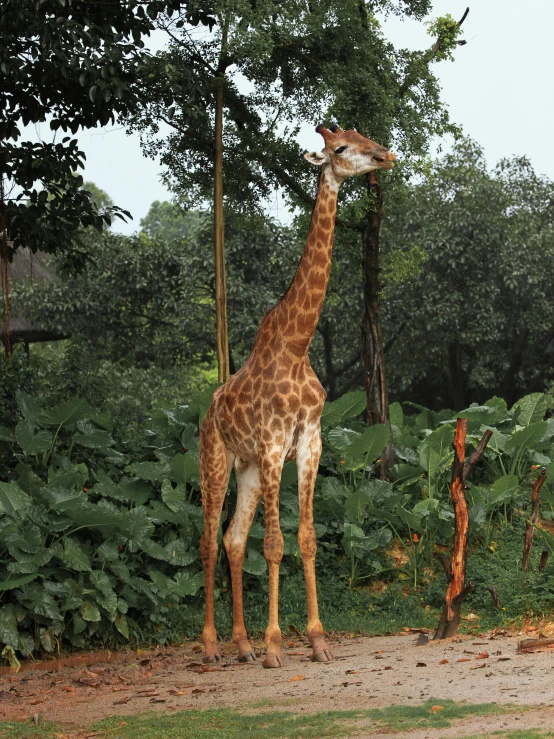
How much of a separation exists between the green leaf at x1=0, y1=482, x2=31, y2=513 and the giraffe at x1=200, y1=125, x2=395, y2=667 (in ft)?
4.66

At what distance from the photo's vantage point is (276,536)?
6590 millimetres

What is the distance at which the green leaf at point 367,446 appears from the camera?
9180 mm

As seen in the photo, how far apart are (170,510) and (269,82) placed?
5.23m

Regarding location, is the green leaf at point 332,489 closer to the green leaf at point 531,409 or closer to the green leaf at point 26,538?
the green leaf at point 531,409

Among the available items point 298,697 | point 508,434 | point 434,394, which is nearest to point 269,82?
point 508,434

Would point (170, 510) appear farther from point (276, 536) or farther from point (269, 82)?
point (269, 82)

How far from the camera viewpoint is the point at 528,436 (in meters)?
9.81

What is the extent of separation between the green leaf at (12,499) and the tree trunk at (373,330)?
14.6 feet

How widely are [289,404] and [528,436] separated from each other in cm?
397

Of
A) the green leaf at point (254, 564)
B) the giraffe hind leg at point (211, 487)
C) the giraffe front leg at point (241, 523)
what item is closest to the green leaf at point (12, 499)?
the giraffe hind leg at point (211, 487)

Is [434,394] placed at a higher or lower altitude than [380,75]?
lower

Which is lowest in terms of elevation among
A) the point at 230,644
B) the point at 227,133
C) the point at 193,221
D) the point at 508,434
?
the point at 230,644

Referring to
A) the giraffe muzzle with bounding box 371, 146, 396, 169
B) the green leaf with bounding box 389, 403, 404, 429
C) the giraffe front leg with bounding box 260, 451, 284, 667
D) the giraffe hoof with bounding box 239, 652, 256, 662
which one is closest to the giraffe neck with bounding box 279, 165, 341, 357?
the giraffe muzzle with bounding box 371, 146, 396, 169

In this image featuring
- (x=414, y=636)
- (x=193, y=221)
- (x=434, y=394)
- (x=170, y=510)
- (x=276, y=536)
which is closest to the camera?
(x=276, y=536)
